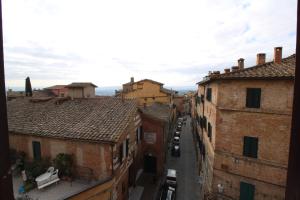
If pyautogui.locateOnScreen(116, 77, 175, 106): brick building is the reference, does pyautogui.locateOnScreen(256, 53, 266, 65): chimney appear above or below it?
above

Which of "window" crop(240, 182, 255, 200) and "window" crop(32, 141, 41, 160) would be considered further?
"window" crop(32, 141, 41, 160)

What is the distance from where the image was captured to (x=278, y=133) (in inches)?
519

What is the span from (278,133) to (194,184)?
12242mm

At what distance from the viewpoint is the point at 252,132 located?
1408 centimetres

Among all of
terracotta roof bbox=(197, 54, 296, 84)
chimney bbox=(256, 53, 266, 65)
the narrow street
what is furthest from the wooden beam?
chimney bbox=(256, 53, 266, 65)

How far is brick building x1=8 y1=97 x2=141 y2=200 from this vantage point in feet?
46.7

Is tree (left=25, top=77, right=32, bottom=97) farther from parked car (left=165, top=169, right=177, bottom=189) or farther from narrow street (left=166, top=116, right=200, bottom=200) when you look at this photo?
parked car (left=165, top=169, right=177, bottom=189)

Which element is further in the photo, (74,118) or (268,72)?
(74,118)

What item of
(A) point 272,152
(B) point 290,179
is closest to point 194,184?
(A) point 272,152

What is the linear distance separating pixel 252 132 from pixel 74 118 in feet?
49.3

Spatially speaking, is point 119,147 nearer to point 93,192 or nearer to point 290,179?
point 93,192

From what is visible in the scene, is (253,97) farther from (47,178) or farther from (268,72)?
(47,178)

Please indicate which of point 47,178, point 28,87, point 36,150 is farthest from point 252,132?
point 28,87

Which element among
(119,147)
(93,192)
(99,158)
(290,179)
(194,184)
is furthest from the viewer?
(194,184)
